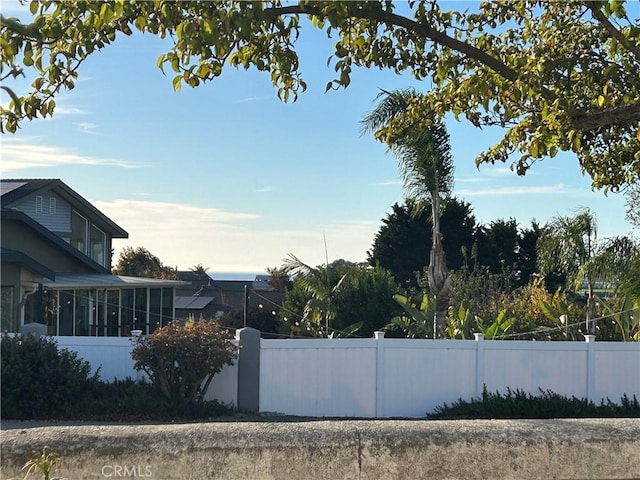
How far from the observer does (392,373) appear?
11688 millimetres

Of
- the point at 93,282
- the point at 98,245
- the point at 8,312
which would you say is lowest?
the point at 8,312

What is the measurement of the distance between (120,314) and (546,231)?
507 inches

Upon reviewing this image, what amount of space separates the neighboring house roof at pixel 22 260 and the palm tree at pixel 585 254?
11855mm

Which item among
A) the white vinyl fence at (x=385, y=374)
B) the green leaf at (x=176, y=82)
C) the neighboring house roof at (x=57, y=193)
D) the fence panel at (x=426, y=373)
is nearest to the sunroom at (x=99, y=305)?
the neighboring house roof at (x=57, y=193)

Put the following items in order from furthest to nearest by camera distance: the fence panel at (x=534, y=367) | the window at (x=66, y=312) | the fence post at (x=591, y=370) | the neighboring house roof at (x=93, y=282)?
the window at (x=66, y=312) → the neighboring house roof at (x=93, y=282) → the fence post at (x=591, y=370) → the fence panel at (x=534, y=367)

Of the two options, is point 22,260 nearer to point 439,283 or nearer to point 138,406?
point 138,406

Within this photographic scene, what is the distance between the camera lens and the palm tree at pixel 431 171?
15.9 metres

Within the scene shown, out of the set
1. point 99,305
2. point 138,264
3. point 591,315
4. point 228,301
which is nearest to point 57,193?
point 99,305

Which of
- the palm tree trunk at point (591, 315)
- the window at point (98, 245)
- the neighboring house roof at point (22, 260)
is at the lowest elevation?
the palm tree trunk at point (591, 315)

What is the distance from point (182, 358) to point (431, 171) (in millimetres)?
7870

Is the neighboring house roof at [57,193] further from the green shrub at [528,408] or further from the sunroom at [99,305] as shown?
the green shrub at [528,408]

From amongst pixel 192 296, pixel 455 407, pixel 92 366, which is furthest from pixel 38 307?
pixel 192 296

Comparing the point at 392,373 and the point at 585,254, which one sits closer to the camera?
the point at 392,373

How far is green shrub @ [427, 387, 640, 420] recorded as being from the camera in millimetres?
10961
